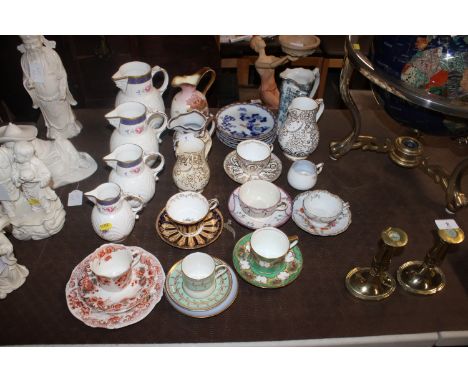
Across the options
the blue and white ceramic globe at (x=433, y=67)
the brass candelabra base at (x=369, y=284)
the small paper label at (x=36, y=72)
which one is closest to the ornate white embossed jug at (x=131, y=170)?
the small paper label at (x=36, y=72)

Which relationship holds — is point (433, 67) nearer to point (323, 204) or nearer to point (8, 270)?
point (323, 204)

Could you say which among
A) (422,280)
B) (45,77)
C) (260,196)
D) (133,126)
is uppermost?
(45,77)

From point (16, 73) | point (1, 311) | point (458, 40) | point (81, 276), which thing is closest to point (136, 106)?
point (81, 276)

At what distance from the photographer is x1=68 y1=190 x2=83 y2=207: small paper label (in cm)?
166

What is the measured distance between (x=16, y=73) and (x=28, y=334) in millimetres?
1845

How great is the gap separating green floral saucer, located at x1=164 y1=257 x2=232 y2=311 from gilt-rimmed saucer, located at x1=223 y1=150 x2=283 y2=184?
17.1 inches

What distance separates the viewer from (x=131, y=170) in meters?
1.49

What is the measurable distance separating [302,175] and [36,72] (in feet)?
3.61

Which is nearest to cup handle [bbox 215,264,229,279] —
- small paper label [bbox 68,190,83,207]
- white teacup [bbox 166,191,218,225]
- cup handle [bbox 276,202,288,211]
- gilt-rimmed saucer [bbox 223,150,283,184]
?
white teacup [bbox 166,191,218,225]

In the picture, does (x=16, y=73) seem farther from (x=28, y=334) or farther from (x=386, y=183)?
(x=386, y=183)

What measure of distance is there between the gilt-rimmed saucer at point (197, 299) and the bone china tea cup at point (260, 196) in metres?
0.28

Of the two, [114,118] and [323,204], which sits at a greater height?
[114,118]

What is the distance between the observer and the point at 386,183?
1.83 metres

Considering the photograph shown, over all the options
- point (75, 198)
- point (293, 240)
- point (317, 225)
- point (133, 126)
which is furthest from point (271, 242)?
point (75, 198)
